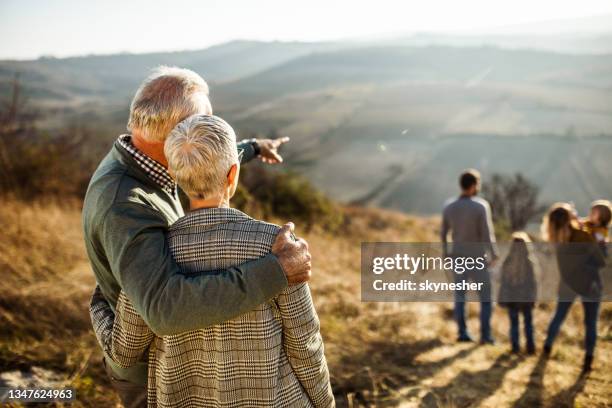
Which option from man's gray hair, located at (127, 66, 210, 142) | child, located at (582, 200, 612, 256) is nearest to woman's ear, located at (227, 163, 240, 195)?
man's gray hair, located at (127, 66, 210, 142)

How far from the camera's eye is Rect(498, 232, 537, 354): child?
477cm

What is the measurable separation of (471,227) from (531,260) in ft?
2.04

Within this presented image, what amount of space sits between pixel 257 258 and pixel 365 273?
18.6 ft

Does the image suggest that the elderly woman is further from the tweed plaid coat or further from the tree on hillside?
the tree on hillside

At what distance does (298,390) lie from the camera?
168cm

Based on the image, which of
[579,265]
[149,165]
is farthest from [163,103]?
[579,265]

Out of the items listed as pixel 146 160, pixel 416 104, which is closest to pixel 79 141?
pixel 146 160

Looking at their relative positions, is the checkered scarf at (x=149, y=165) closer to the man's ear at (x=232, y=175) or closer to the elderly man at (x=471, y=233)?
the man's ear at (x=232, y=175)

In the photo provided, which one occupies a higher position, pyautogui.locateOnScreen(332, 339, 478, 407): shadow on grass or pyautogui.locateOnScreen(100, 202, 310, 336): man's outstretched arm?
pyautogui.locateOnScreen(100, 202, 310, 336): man's outstretched arm

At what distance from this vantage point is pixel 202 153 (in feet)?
4.88

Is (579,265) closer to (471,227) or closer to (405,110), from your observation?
(471,227)

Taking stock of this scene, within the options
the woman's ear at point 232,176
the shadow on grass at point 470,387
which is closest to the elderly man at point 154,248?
the woman's ear at point 232,176

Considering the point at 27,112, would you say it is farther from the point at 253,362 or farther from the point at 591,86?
the point at 591,86

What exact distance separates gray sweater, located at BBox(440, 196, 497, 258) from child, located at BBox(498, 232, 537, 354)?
11.3 inches
